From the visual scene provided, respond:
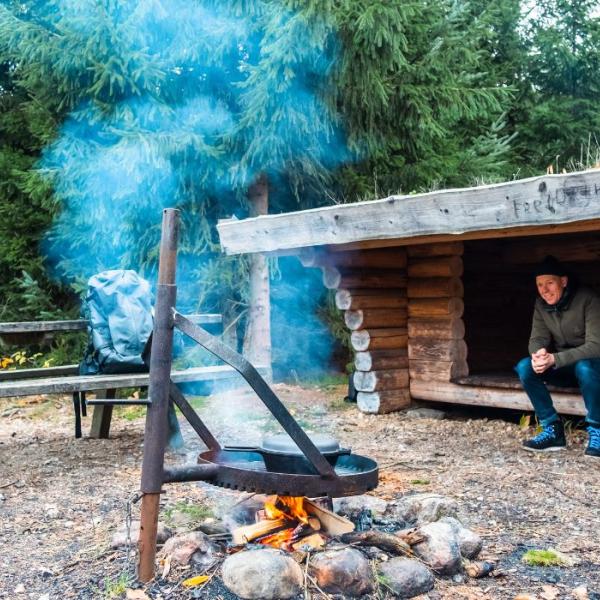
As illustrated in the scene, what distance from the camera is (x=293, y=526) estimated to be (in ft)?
10.4

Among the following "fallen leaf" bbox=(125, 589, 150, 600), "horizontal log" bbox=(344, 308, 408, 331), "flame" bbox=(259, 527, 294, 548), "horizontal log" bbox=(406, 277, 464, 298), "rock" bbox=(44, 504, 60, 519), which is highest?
"horizontal log" bbox=(406, 277, 464, 298)

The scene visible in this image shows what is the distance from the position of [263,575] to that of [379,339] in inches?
186

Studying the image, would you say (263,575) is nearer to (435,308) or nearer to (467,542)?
(467,542)

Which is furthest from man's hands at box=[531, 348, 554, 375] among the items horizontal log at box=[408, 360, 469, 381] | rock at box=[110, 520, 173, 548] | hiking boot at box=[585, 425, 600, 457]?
rock at box=[110, 520, 173, 548]

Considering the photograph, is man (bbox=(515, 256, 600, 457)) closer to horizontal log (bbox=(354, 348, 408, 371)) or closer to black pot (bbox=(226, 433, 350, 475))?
horizontal log (bbox=(354, 348, 408, 371))

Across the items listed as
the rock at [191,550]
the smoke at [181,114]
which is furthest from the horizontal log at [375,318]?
the rock at [191,550]

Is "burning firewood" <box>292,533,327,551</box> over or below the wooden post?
below

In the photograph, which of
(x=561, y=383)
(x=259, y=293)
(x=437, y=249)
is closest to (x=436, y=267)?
(x=437, y=249)

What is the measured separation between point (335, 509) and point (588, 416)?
263 centimetres

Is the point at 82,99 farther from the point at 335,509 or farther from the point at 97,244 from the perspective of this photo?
the point at 335,509

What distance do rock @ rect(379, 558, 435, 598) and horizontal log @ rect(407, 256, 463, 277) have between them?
4.42 metres

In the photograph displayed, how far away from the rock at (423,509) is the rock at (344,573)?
74 centimetres

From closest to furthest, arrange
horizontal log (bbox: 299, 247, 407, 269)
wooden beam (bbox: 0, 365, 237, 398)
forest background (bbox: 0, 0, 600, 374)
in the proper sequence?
wooden beam (bbox: 0, 365, 237, 398) < horizontal log (bbox: 299, 247, 407, 269) < forest background (bbox: 0, 0, 600, 374)

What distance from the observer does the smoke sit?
8.02 metres
